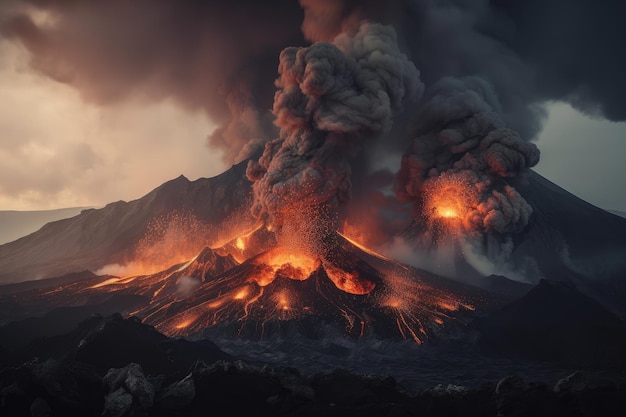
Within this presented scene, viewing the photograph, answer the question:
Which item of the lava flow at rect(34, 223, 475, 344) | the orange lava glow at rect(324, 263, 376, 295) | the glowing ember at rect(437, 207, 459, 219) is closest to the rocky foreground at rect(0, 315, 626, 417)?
the lava flow at rect(34, 223, 475, 344)

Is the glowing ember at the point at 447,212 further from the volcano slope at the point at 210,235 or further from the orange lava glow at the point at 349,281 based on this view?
the orange lava glow at the point at 349,281

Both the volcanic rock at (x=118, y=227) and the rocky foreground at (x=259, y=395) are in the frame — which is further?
the volcanic rock at (x=118, y=227)

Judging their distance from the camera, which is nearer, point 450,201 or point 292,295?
point 292,295

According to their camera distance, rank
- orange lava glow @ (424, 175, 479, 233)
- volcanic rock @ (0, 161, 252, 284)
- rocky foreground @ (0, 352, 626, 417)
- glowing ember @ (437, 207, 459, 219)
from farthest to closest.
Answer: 1. volcanic rock @ (0, 161, 252, 284)
2. glowing ember @ (437, 207, 459, 219)
3. orange lava glow @ (424, 175, 479, 233)
4. rocky foreground @ (0, 352, 626, 417)

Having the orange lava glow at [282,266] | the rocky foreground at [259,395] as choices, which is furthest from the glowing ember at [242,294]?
the rocky foreground at [259,395]

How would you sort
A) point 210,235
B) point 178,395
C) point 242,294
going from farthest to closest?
point 210,235
point 242,294
point 178,395

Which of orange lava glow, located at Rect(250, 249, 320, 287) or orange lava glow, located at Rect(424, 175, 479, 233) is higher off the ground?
orange lava glow, located at Rect(424, 175, 479, 233)

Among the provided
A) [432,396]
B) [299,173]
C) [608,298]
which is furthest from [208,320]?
[608,298]

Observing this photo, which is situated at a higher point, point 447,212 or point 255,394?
point 447,212

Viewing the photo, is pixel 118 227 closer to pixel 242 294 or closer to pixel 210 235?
pixel 210 235

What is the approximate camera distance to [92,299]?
42.3 meters

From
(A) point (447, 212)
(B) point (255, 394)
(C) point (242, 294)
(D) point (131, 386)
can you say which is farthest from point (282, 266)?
(D) point (131, 386)

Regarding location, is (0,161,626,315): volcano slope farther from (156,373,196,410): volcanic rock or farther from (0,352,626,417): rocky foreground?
(156,373,196,410): volcanic rock

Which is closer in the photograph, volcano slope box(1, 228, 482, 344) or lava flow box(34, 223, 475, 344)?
volcano slope box(1, 228, 482, 344)
